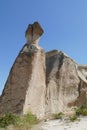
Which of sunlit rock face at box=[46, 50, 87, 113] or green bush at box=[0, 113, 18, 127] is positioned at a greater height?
sunlit rock face at box=[46, 50, 87, 113]

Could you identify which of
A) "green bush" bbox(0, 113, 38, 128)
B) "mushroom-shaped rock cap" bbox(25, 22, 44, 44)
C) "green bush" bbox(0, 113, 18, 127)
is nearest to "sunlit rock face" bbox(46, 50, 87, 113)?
"mushroom-shaped rock cap" bbox(25, 22, 44, 44)

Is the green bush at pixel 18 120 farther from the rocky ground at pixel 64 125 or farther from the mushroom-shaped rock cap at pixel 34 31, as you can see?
the mushroom-shaped rock cap at pixel 34 31

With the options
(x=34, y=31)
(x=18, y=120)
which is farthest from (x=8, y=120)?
(x=34, y=31)

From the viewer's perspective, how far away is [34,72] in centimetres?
2342

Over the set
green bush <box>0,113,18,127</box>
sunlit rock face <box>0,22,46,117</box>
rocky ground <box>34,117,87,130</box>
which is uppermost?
sunlit rock face <box>0,22,46,117</box>

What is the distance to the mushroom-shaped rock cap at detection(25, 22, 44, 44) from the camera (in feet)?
83.0

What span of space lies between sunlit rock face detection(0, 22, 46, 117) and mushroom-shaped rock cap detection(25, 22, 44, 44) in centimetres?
40

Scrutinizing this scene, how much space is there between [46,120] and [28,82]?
312 centimetres

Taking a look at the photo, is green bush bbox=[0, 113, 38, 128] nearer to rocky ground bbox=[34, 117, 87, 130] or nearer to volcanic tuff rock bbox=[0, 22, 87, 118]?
rocky ground bbox=[34, 117, 87, 130]

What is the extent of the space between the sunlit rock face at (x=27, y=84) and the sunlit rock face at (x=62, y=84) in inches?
57.1

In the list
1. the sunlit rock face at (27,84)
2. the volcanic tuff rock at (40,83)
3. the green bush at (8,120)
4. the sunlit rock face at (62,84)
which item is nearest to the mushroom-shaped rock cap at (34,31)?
the volcanic tuff rock at (40,83)

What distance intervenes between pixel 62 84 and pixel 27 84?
17.7ft

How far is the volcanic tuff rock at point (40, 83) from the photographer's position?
22688mm

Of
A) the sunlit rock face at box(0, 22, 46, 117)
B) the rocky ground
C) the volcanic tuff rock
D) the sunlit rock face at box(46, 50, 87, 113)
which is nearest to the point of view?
the rocky ground
